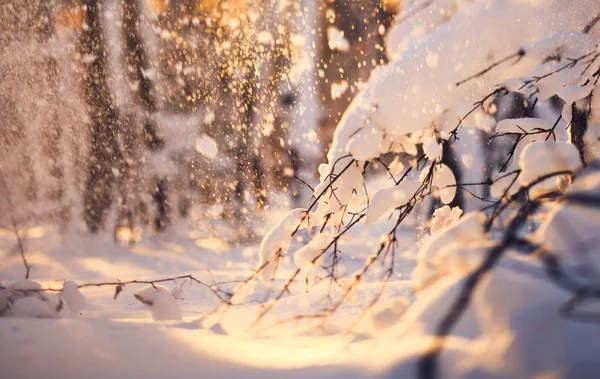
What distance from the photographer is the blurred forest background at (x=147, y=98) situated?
8766 mm

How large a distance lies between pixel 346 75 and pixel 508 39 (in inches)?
314

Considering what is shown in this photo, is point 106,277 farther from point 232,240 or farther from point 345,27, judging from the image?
point 345,27

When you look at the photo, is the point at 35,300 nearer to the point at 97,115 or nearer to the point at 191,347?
the point at 191,347

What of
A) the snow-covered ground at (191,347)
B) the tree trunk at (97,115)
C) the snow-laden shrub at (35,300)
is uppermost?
the tree trunk at (97,115)

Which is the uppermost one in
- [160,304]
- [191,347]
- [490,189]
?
[490,189]

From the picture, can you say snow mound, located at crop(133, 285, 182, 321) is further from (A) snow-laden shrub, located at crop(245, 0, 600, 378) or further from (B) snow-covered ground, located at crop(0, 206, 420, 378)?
(A) snow-laden shrub, located at crop(245, 0, 600, 378)

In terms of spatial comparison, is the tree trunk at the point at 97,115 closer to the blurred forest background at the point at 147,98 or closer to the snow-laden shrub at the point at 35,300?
the blurred forest background at the point at 147,98

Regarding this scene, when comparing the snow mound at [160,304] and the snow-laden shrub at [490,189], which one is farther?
the snow mound at [160,304]

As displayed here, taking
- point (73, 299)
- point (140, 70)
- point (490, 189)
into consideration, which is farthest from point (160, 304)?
point (140, 70)

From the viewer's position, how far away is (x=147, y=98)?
903 centimetres

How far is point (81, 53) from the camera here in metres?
8.94

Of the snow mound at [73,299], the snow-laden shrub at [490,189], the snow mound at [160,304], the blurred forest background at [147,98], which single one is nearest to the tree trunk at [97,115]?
the blurred forest background at [147,98]

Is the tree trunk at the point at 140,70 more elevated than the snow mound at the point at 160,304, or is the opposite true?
the tree trunk at the point at 140,70

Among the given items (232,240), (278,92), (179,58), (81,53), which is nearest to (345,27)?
(278,92)
